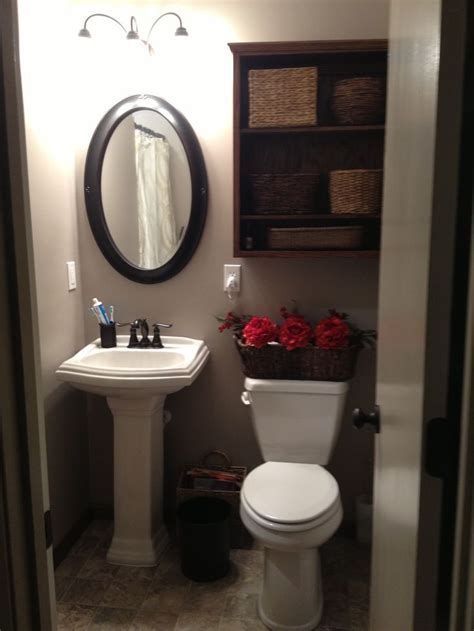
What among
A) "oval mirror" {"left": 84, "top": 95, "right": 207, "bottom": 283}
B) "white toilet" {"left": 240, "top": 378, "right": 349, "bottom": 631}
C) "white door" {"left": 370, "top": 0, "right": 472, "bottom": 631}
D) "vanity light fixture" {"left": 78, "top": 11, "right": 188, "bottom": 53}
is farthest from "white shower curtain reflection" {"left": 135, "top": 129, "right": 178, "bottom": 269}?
"white door" {"left": 370, "top": 0, "right": 472, "bottom": 631}

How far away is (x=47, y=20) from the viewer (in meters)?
2.12

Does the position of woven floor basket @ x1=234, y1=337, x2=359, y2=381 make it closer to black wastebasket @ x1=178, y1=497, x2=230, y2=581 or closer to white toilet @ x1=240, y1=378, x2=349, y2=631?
white toilet @ x1=240, y1=378, x2=349, y2=631

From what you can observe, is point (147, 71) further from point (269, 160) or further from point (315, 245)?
point (315, 245)

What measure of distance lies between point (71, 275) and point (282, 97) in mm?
1150

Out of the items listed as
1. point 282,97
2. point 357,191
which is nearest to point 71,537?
point 357,191

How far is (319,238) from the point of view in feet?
7.24

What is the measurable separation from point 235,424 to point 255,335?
54 centimetres

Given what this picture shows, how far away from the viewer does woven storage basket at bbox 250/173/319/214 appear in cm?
218

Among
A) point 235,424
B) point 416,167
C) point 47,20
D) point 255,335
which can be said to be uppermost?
point 47,20

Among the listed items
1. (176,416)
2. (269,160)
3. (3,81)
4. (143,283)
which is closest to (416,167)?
(3,81)

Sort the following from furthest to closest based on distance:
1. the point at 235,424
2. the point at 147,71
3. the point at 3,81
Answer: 1. the point at 235,424
2. the point at 147,71
3. the point at 3,81

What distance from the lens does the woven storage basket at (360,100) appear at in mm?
2072

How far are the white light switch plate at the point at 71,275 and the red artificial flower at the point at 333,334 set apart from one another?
107 centimetres

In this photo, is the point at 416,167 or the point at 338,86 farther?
the point at 338,86
